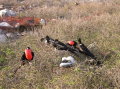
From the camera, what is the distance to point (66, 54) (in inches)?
179

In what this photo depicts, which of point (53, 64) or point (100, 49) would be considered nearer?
point (53, 64)

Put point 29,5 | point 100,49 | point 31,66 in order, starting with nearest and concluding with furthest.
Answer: point 31,66
point 100,49
point 29,5

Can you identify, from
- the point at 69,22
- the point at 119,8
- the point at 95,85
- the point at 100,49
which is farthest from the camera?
the point at 119,8

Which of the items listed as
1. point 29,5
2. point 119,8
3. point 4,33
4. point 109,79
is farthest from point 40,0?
point 109,79

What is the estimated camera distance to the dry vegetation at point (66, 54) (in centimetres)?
355

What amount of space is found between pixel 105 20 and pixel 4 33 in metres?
2.48

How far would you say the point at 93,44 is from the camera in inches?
194

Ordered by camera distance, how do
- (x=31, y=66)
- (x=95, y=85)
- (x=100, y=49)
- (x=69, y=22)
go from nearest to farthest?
(x=95, y=85), (x=31, y=66), (x=100, y=49), (x=69, y=22)

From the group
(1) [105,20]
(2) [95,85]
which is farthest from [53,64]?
(1) [105,20]

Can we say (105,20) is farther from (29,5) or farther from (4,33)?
(29,5)

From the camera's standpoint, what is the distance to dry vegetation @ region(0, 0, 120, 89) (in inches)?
140

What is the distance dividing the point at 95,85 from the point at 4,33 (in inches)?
129

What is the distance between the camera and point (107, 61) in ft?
14.0

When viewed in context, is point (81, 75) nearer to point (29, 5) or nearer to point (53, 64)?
Result: point (53, 64)
